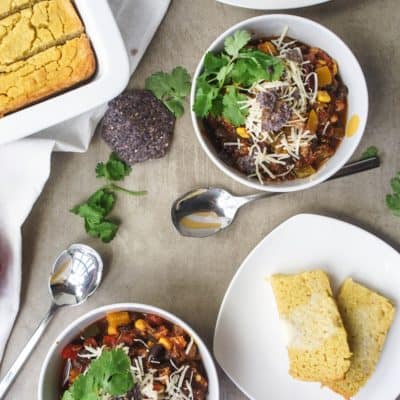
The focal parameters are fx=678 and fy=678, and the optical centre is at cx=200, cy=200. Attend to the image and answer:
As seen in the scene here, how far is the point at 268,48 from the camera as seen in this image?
1930mm

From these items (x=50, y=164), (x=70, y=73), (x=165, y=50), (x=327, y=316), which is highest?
(x=70, y=73)

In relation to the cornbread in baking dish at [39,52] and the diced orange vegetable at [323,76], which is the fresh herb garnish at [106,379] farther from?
the diced orange vegetable at [323,76]

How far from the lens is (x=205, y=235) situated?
2.13 meters

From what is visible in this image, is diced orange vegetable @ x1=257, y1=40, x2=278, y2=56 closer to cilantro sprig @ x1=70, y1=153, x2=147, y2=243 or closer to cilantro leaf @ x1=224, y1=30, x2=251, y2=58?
cilantro leaf @ x1=224, y1=30, x2=251, y2=58

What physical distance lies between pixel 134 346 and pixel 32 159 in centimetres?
64

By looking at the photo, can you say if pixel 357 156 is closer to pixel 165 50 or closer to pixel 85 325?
pixel 165 50

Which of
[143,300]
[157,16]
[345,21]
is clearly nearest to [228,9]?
[157,16]

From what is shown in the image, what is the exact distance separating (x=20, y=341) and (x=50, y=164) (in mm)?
565

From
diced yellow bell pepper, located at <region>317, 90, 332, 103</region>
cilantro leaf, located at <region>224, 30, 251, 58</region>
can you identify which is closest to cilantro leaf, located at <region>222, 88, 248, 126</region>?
cilantro leaf, located at <region>224, 30, 251, 58</region>

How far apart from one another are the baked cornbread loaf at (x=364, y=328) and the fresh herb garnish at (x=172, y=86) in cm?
76

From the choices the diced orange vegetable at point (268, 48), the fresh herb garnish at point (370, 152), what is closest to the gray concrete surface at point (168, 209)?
the fresh herb garnish at point (370, 152)

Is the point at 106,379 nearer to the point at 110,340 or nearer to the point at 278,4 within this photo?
the point at 110,340

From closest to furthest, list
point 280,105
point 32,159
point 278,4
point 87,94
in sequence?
1. point 87,94
2. point 280,105
3. point 278,4
4. point 32,159

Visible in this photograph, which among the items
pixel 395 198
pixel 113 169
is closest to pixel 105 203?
pixel 113 169
